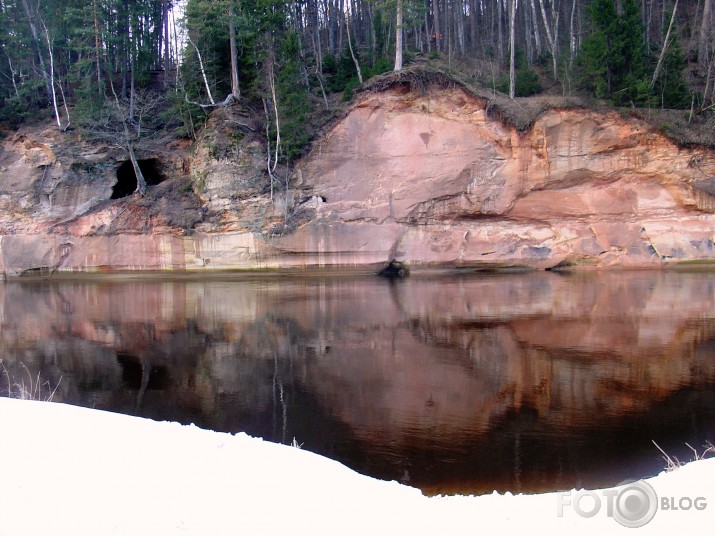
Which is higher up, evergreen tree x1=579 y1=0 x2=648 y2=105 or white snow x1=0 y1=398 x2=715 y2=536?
evergreen tree x1=579 y1=0 x2=648 y2=105

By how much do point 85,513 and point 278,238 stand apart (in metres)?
27.0

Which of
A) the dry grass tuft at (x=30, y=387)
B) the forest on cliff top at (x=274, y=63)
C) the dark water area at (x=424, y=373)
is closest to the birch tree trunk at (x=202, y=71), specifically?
the forest on cliff top at (x=274, y=63)

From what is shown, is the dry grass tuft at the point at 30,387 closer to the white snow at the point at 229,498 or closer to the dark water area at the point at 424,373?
the dark water area at the point at 424,373

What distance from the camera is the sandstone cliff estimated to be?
29375mm

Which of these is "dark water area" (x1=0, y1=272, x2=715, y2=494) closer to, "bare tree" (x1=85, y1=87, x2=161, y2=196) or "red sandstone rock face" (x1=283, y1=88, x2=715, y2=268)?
"red sandstone rock face" (x1=283, y1=88, x2=715, y2=268)

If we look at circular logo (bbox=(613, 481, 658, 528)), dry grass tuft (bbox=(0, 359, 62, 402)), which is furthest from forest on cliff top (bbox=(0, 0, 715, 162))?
circular logo (bbox=(613, 481, 658, 528))

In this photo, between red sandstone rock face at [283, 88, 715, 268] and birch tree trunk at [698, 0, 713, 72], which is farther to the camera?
birch tree trunk at [698, 0, 713, 72]

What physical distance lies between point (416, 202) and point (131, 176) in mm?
17954

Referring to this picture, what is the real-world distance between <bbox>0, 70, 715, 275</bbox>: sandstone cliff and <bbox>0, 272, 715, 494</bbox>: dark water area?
25.8 feet

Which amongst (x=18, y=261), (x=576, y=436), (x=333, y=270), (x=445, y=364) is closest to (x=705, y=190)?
(x=333, y=270)

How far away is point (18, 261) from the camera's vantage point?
106ft

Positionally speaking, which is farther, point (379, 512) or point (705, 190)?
point (705, 190)

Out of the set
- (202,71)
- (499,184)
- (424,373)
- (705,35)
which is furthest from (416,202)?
(424,373)

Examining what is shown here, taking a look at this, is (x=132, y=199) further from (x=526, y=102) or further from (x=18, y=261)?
(x=526, y=102)
